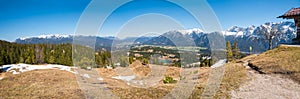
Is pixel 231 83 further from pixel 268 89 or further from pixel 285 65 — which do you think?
pixel 285 65

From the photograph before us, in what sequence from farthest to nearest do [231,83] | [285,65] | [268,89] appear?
1. [285,65]
2. [231,83]
3. [268,89]

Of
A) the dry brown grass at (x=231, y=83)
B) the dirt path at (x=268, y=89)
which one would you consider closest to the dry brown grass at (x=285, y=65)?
the dirt path at (x=268, y=89)

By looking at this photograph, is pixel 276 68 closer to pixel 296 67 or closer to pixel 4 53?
pixel 296 67

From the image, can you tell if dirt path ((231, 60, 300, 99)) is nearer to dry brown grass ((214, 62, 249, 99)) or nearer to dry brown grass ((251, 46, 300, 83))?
dry brown grass ((214, 62, 249, 99))

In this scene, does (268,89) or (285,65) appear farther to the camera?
(285,65)

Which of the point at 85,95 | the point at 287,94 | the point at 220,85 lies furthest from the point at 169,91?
the point at 287,94

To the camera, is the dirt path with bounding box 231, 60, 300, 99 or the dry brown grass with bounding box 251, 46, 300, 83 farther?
the dry brown grass with bounding box 251, 46, 300, 83

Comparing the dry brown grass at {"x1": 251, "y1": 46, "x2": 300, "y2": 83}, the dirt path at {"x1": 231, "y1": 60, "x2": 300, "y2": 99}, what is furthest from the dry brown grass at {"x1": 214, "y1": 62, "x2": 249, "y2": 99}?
the dry brown grass at {"x1": 251, "y1": 46, "x2": 300, "y2": 83}

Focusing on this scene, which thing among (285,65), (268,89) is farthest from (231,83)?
(285,65)

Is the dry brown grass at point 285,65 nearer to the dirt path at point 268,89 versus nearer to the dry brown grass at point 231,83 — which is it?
the dirt path at point 268,89
